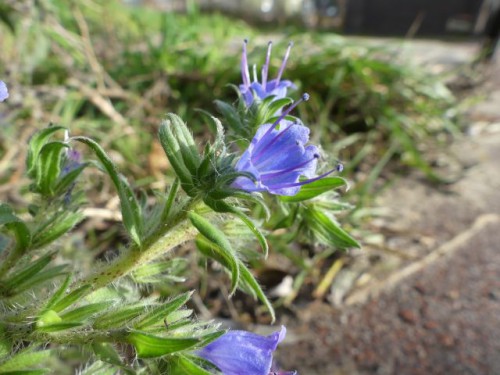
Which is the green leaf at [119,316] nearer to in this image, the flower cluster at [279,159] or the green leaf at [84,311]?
the green leaf at [84,311]

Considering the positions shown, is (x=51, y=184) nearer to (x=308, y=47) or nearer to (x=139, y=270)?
(x=139, y=270)

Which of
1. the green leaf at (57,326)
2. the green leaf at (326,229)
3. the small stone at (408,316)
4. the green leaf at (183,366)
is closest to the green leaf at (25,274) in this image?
the green leaf at (57,326)

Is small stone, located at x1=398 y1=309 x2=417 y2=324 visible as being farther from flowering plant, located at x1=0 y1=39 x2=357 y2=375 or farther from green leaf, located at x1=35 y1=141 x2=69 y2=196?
green leaf, located at x1=35 y1=141 x2=69 y2=196

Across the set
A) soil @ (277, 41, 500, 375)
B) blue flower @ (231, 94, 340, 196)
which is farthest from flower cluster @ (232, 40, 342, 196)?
soil @ (277, 41, 500, 375)

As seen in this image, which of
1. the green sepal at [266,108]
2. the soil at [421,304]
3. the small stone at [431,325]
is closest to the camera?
the green sepal at [266,108]

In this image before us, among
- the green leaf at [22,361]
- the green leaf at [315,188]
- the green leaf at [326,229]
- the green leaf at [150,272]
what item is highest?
the green leaf at [315,188]

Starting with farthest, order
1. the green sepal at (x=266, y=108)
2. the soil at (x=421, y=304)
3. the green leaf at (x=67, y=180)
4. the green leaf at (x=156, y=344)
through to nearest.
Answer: the soil at (x=421, y=304) < the green leaf at (x=67, y=180) < the green sepal at (x=266, y=108) < the green leaf at (x=156, y=344)

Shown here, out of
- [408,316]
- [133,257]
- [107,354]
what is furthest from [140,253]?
[408,316]
